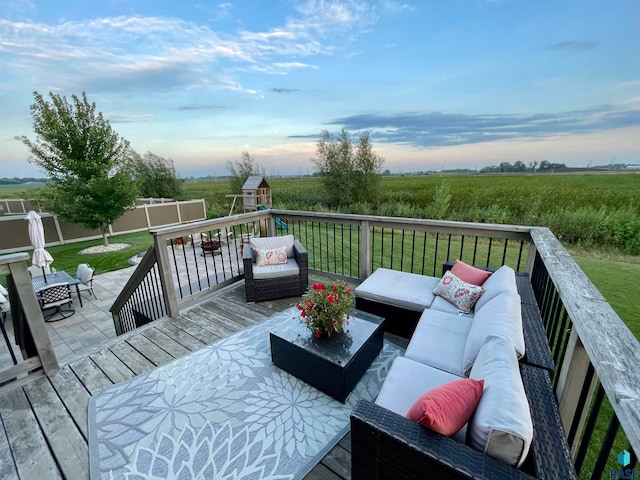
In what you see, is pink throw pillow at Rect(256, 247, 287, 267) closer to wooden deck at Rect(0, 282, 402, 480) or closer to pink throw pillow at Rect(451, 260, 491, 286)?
wooden deck at Rect(0, 282, 402, 480)

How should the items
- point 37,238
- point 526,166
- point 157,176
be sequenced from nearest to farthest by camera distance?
point 37,238 < point 526,166 < point 157,176

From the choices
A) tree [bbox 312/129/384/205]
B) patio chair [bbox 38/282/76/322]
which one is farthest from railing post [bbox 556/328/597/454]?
tree [bbox 312/129/384/205]

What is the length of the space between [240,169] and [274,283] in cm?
1580

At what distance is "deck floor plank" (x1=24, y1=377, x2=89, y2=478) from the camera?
5.49 feet

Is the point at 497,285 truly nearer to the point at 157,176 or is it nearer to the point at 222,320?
the point at 222,320

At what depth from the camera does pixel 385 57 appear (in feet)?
20.4

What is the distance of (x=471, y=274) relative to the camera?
105 inches

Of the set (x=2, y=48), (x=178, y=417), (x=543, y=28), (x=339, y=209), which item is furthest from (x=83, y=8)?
(x=339, y=209)

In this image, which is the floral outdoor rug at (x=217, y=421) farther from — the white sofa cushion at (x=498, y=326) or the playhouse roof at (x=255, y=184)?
the playhouse roof at (x=255, y=184)

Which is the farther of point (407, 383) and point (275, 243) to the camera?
point (275, 243)

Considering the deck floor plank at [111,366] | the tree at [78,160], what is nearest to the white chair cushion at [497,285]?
the deck floor plank at [111,366]

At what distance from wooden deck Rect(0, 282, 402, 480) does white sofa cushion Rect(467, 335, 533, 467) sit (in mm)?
986

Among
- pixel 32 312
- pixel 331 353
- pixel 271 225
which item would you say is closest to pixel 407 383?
pixel 331 353

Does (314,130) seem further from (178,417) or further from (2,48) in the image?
(178,417)
